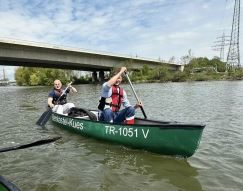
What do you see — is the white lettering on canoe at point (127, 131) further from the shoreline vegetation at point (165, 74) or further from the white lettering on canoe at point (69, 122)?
the shoreline vegetation at point (165, 74)

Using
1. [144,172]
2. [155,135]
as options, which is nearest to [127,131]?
[155,135]

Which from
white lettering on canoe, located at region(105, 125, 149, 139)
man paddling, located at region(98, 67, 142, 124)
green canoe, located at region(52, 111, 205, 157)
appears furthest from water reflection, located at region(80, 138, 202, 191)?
man paddling, located at region(98, 67, 142, 124)

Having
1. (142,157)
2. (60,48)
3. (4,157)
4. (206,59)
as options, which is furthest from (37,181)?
(206,59)

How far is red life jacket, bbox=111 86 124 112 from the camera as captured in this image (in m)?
8.26

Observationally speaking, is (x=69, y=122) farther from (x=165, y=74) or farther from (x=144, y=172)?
(x=165, y=74)

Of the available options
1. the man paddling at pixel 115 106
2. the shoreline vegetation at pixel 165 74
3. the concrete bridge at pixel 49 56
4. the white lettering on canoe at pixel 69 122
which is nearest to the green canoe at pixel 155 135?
the man paddling at pixel 115 106

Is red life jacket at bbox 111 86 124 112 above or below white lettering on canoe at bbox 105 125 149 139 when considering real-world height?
above

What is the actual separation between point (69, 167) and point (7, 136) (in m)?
4.40

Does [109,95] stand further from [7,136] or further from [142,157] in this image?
[7,136]

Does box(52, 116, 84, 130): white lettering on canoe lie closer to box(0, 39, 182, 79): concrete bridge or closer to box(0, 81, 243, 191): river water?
box(0, 81, 243, 191): river water

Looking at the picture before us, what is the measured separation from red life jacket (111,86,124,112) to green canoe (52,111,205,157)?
1.95ft

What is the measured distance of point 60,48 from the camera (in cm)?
4134

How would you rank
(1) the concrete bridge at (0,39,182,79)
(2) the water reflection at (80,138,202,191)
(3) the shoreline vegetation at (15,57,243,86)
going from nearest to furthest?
(2) the water reflection at (80,138,202,191), (1) the concrete bridge at (0,39,182,79), (3) the shoreline vegetation at (15,57,243,86)

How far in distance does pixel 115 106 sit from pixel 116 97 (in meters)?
0.27
